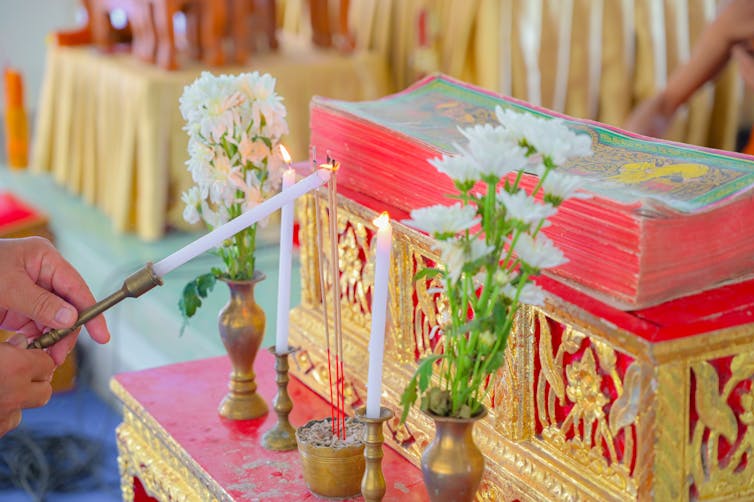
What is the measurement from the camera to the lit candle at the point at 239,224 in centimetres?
98

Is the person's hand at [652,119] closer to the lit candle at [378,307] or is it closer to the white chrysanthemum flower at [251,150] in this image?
the white chrysanthemum flower at [251,150]

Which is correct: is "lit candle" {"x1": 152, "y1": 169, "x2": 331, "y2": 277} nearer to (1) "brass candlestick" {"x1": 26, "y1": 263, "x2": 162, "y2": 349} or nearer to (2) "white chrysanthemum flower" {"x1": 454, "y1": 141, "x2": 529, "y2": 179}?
(1) "brass candlestick" {"x1": 26, "y1": 263, "x2": 162, "y2": 349}

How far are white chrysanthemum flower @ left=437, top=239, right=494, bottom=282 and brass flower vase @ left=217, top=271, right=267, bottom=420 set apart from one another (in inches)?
17.8

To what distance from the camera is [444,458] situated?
2.89 ft

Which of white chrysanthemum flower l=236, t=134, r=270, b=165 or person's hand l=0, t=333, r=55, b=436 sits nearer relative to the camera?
person's hand l=0, t=333, r=55, b=436

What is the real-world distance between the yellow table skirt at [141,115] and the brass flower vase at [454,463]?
2.42m

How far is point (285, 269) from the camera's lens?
1134mm

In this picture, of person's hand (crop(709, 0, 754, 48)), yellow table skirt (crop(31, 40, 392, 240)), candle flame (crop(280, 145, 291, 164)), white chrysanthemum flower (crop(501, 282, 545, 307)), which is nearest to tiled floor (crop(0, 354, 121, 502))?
yellow table skirt (crop(31, 40, 392, 240))

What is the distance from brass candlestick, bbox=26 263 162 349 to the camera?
96cm

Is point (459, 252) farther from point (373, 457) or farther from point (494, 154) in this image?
point (373, 457)

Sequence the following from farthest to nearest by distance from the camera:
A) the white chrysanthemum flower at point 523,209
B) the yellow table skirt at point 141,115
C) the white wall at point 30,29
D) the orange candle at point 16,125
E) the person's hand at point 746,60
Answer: the white wall at point 30,29
the orange candle at point 16,125
the yellow table skirt at point 141,115
the person's hand at point 746,60
the white chrysanthemum flower at point 523,209

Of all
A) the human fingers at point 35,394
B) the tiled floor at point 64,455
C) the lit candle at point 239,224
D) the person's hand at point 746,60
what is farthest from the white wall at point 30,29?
the lit candle at point 239,224

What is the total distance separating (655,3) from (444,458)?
2773mm

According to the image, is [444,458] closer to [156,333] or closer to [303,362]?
[303,362]
